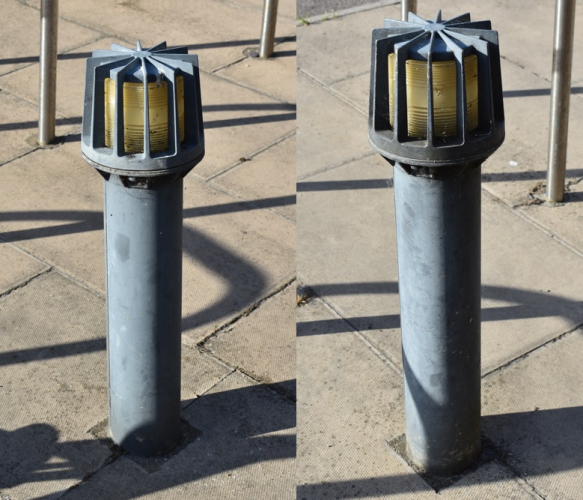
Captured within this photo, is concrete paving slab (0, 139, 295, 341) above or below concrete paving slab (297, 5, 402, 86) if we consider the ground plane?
below

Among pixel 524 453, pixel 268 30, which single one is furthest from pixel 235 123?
pixel 524 453

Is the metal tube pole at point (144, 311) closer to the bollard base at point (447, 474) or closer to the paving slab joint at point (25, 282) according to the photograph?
the bollard base at point (447, 474)

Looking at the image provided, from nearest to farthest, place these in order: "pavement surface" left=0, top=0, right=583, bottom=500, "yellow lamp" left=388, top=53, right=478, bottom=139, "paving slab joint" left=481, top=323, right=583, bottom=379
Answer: "yellow lamp" left=388, top=53, right=478, bottom=139 → "pavement surface" left=0, top=0, right=583, bottom=500 → "paving slab joint" left=481, top=323, right=583, bottom=379

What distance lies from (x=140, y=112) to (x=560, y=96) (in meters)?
3.00

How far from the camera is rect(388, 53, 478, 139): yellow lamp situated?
269 cm

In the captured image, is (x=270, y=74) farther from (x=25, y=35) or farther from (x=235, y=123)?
(x=25, y=35)

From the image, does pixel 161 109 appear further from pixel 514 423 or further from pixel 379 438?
pixel 514 423

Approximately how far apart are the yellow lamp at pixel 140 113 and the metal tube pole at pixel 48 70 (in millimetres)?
2912

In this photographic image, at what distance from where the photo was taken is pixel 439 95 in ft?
8.86

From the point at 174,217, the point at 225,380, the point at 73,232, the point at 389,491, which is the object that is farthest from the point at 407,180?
the point at 73,232

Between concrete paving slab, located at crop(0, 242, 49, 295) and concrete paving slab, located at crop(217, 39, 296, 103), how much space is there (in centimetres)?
243

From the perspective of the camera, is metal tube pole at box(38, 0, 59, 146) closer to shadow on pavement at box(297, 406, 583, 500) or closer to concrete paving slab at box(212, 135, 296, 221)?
concrete paving slab at box(212, 135, 296, 221)

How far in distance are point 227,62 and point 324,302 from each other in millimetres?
3047

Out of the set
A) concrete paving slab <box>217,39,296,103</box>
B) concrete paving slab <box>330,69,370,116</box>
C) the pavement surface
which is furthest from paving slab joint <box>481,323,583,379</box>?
concrete paving slab <box>217,39,296,103</box>
